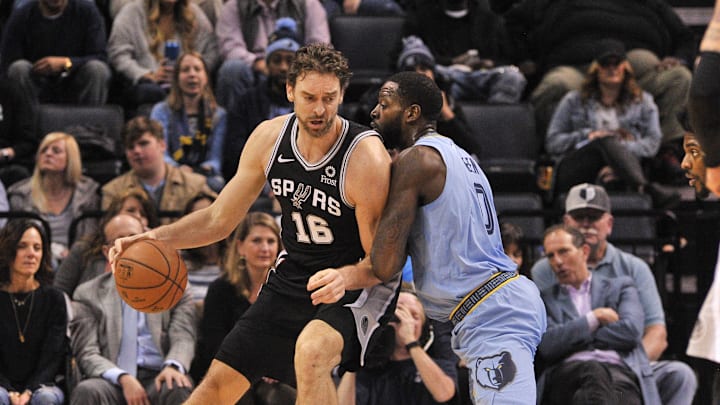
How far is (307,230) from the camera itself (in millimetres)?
5195

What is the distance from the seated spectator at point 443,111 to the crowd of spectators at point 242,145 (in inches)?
0.8

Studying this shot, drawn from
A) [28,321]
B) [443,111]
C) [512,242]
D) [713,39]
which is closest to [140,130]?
[28,321]

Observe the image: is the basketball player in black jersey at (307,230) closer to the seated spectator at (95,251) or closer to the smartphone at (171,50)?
the seated spectator at (95,251)

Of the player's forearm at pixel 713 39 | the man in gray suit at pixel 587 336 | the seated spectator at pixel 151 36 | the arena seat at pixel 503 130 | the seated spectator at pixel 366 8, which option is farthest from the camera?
the seated spectator at pixel 366 8

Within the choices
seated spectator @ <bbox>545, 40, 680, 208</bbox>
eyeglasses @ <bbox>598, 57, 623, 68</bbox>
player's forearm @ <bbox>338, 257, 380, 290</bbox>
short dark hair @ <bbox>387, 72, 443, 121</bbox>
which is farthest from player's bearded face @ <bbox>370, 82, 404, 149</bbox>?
eyeglasses @ <bbox>598, 57, 623, 68</bbox>

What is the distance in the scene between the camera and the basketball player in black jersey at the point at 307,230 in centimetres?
495

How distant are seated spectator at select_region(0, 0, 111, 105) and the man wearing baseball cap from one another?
427 cm

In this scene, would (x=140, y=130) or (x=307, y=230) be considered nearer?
(x=307, y=230)

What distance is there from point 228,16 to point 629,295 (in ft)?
14.5

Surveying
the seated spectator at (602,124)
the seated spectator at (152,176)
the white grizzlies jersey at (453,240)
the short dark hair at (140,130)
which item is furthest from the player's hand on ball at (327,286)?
the seated spectator at (602,124)

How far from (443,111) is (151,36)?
9.65 feet

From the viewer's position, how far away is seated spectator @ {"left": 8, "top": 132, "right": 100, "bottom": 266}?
8.19 m

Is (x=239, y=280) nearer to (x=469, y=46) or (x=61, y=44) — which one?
(x=61, y=44)

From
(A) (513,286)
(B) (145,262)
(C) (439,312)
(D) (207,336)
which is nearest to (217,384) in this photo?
(B) (145,262)
